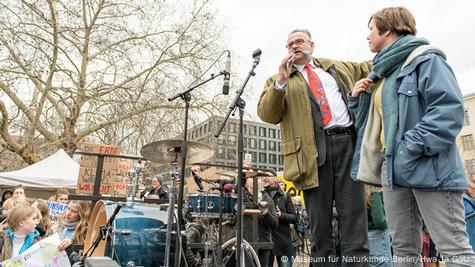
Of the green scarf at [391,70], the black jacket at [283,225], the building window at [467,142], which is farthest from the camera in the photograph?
the building window at [467,142]

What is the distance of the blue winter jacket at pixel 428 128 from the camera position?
5.30ft

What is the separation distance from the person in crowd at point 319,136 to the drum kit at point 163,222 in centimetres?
154

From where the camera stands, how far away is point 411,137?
1.67 m

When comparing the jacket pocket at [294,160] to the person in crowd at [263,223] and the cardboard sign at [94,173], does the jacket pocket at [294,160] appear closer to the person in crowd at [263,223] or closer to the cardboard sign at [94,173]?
the person in crowd at [263,223]

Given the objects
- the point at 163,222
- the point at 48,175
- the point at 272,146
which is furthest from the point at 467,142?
the point at 272,146

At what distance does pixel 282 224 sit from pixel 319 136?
11.4 feet

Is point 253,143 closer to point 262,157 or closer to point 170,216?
point 262,157

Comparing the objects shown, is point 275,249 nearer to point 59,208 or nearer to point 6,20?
point 59,208

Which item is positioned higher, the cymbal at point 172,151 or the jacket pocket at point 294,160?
the cymbal at point 172,151

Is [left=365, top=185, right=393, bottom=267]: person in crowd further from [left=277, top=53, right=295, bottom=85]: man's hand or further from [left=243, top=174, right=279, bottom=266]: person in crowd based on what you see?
[left=277, top=53, right=295, bottom=85]: man's hand

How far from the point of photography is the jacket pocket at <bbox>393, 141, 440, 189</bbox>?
1.62 m

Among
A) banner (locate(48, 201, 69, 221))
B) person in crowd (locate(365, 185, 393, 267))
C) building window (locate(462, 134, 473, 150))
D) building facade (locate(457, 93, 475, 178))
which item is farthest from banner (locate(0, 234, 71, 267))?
building window (locate(462, 134, 473, 150))

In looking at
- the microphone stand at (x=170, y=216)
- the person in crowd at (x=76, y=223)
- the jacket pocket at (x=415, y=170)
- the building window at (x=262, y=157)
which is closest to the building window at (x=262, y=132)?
the building window at (x=262, y=157)

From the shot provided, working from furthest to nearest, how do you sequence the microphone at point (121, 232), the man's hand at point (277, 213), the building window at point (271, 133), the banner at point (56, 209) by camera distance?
the building window at point (271, 133) < the banner at point (56, 209) < the man's hand at point (277, 213) < the microphone at point (121, 232)
